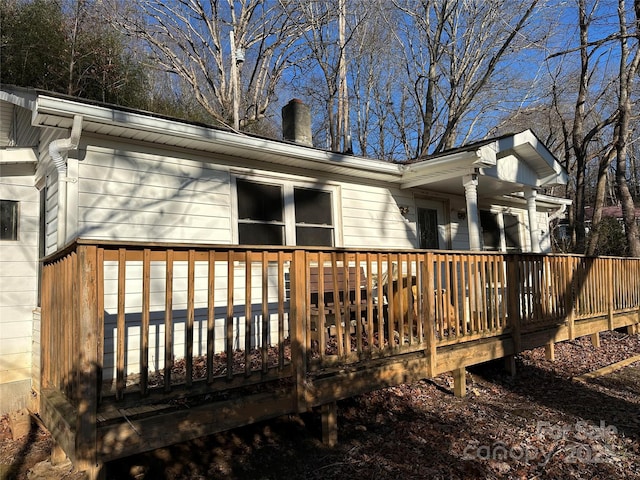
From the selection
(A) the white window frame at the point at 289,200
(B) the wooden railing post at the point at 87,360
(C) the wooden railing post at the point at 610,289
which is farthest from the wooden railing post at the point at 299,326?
(C) the wooden railing post at the point at 610,289

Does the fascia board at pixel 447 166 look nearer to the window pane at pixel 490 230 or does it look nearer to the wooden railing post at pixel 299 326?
the window pane at pixel 490 230

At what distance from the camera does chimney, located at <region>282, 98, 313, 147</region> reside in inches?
341

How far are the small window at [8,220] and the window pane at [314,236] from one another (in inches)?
144

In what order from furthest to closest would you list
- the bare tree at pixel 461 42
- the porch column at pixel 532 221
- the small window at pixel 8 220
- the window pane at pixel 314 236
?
the bare tree at pixel 461 42 < the porch column at pixel 532 221 < the window pane at pixel 314 236 < the small window at pixel 8 220

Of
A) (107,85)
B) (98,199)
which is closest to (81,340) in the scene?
(98,199)

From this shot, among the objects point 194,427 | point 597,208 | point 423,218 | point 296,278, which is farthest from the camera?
point 597,208

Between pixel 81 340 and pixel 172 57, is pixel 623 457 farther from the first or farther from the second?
pixel 172 57

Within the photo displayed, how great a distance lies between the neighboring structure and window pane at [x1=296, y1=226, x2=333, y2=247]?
0.06ft

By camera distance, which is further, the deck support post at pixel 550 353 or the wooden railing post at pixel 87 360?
the deck support post at pixel 550 353

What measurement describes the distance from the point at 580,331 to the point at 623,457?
354 cm

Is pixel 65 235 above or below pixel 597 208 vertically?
below

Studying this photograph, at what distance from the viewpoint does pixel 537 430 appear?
13.9ft

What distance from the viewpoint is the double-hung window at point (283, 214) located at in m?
6.42

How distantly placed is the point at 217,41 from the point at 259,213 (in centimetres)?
1173
